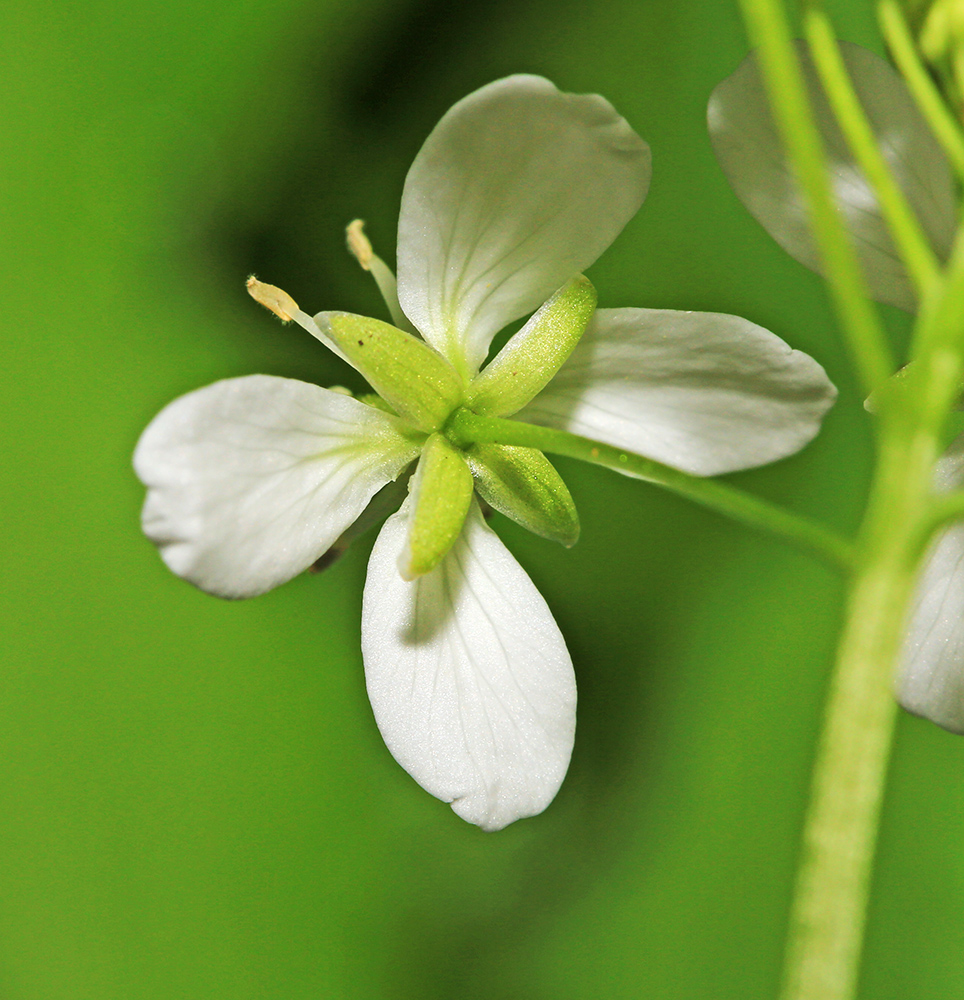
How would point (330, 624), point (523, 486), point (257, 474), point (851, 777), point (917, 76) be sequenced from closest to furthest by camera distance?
point (851, 777) → point (917, 76) → point (257, 474) → point (523, 486) → point (330, 624)

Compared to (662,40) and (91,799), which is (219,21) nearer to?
(662,40)

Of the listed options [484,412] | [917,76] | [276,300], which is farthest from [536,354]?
[917,76]

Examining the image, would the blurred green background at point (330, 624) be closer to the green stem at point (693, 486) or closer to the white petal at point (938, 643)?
the white petal at point (938, 643)

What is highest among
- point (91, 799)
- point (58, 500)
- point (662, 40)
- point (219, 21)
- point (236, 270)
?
point (662, 40)

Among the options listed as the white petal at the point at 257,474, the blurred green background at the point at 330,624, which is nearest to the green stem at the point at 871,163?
the white petal at the point at 257,474

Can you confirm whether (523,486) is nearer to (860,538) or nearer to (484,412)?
(484,412)

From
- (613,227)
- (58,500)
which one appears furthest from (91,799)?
(613,227)
